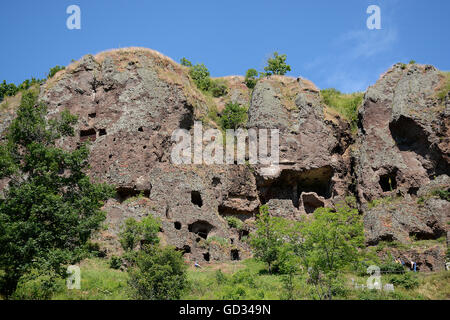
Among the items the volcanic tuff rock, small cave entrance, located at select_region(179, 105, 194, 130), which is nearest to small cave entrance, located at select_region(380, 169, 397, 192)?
the volcanic tuff rock

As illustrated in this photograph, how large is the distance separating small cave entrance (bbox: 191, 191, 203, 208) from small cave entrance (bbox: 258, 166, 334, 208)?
6.02 metres

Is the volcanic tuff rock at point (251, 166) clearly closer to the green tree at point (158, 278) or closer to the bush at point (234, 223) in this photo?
the bush at point (234, 223)

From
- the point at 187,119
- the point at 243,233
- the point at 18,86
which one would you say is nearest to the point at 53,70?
the point at 18,86

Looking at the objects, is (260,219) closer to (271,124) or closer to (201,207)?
(201,207)

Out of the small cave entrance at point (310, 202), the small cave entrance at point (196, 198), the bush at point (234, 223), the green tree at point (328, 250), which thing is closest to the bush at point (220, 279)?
the green tree at point (328, 250)

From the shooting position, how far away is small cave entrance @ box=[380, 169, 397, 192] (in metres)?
38.8

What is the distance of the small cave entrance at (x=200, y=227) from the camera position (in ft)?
116

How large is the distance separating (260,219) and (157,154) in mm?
10108

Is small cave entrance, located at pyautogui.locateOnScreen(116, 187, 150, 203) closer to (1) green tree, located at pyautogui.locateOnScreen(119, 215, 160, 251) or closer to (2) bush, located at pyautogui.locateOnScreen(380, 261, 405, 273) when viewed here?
(1) green tree, located at pyautogui.locateOnScreen(119, 215, 160, 251)

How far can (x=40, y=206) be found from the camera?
20469mm

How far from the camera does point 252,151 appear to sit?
134 ft

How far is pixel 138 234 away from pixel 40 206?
33.4ft
